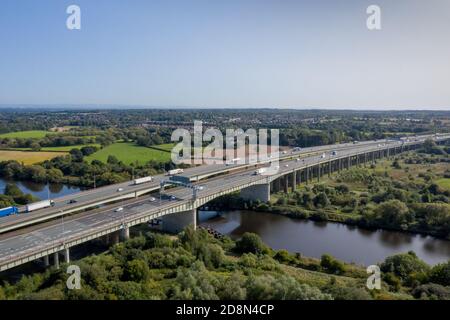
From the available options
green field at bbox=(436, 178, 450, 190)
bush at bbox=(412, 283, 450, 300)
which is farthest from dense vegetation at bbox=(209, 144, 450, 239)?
bush at bbox=(412, 283, 450, 300)

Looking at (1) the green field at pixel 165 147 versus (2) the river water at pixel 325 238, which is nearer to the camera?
(2) the river water at pixel 325 238

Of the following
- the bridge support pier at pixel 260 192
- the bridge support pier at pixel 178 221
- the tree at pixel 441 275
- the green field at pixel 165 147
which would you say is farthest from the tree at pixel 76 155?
the tree at pixel 441 275

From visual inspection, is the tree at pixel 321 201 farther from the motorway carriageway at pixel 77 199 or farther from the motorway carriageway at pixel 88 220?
the motorway carriageway at pixel 77 199

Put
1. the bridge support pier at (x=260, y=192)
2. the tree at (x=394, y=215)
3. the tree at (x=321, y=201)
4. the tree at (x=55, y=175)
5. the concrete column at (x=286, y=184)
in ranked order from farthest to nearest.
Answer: the tree at (x=55, y=175) < the concrete column at (x=286, y=184) < the bridge support pier at (x=260, y=192) < the tree at (x=321, y=201) < the tree at (x=394, y=215)

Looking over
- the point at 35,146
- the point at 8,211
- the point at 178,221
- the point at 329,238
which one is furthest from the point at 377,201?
the point at 35,146

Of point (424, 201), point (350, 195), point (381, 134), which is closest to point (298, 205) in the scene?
point (350, 195)

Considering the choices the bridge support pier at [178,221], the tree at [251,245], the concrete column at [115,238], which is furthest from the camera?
the bridge support pier at [178,221]

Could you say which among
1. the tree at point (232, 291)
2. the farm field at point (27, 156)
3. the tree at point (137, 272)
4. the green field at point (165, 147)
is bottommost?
the tree at point (137, 272)
